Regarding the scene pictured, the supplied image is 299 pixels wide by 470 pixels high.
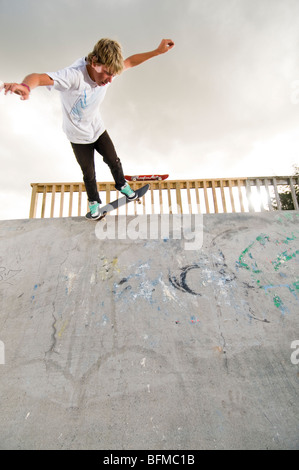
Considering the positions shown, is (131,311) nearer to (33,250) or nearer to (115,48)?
(33,250)

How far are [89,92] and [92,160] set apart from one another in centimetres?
72

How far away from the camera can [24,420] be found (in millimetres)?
1466

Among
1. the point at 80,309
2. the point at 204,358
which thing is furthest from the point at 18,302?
the point at 204,358

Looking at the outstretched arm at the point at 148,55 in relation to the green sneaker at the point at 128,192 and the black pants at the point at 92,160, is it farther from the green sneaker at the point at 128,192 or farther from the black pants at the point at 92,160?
the green sneaker at the point at 128,192

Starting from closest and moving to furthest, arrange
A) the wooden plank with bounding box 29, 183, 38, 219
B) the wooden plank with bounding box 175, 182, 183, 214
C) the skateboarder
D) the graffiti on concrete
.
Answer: the skateboarder
the graffiti on concrete
the wooden plank with bounding box 29, 183, 38, 219
the wooden plank with bounding box 175, 182, 183, 214

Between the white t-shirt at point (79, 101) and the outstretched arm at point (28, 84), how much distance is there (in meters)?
0.10

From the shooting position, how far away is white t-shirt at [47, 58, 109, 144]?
2162mm

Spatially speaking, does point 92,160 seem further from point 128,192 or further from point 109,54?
point 109,54

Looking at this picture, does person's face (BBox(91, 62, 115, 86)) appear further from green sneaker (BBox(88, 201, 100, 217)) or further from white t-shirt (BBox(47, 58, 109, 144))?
green sneaker (BBox(88, 201, 100, 217))

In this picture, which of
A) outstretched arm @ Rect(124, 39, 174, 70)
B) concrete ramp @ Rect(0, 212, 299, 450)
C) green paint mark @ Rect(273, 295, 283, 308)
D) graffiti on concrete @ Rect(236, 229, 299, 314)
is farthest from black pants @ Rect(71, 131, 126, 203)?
green paint mark @ Rect(273, 295, 283, 308)

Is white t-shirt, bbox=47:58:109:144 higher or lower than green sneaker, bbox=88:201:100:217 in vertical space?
higher

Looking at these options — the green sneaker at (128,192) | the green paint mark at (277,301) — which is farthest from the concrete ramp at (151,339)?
the green sneaker at (128,192)

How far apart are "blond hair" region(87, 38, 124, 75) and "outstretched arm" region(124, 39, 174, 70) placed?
0.29 meters

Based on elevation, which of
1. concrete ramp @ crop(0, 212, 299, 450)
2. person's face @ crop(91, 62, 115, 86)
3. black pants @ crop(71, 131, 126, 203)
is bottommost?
concrete ramp @ crop(0, 212, 299, 450)
